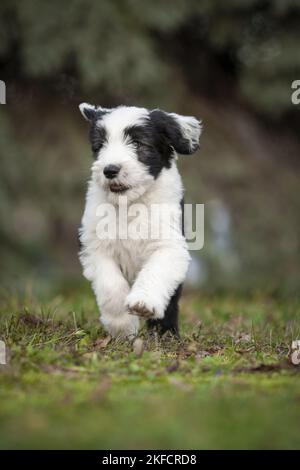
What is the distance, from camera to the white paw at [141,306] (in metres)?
4.60

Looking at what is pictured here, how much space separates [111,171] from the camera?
4.87m

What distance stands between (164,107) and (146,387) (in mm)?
8352

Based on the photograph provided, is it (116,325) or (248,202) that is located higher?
(248,202)

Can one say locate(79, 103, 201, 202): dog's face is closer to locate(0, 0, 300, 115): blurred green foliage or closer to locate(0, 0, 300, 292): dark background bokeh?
locate(0, 0, 300, 292): dark background bokeh

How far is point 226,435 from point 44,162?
364 inches

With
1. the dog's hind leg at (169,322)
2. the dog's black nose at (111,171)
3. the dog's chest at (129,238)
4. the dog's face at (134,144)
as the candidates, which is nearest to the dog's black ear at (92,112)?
the dog's face at (134,144)

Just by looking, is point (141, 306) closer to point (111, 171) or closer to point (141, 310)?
point (141, 310)

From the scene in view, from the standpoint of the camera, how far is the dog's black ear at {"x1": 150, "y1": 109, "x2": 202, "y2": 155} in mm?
5379

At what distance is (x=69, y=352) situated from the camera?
169 inches

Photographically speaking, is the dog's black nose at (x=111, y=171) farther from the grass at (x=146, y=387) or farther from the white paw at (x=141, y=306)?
the grass at (x=146, y=387)

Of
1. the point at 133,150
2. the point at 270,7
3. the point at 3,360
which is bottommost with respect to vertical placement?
the point at 3,360

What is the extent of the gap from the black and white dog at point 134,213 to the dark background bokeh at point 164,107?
14.9ft

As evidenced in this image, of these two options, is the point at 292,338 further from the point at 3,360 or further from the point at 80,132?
the point at 80,132

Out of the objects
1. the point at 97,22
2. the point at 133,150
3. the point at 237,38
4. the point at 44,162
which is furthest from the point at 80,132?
the point at 133,150
